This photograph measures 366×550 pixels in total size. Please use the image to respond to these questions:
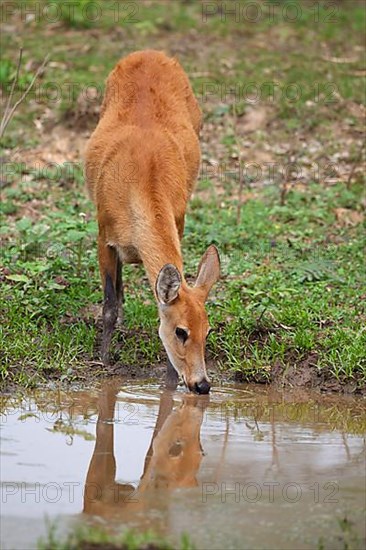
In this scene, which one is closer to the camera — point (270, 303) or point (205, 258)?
point (205, 258)

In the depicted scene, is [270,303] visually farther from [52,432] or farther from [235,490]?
[235,490]

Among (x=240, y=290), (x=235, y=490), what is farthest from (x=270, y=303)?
(x=235, y=490)

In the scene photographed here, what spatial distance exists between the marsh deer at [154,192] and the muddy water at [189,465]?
0.43 m

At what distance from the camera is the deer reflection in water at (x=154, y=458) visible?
6.01 meters

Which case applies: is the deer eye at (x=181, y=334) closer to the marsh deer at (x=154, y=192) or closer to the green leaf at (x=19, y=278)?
the marsh deer at (x=154, y=192)

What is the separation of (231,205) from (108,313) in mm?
3729

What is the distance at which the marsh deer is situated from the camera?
7.80 m

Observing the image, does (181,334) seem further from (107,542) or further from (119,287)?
(107,542)

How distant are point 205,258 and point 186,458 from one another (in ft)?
5.79

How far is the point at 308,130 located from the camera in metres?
13.7

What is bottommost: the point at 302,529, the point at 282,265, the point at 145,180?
the point at 282,265

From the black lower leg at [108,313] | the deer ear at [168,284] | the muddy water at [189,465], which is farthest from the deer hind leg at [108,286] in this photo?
the deer ear at [168,284]

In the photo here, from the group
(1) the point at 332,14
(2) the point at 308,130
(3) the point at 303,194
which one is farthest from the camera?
(1) the point at 332,14

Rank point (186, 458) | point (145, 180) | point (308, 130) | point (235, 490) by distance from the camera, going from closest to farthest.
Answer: point (235, 490)
point (186, 458)
point (145, 180)
point (308, 130)
